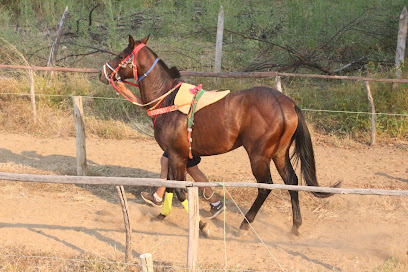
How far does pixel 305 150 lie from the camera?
5297mm

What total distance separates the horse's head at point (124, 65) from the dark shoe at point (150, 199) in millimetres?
1452

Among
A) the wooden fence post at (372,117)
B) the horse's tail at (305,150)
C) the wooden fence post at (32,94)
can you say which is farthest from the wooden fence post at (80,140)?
the wooden fence post at (372,117)

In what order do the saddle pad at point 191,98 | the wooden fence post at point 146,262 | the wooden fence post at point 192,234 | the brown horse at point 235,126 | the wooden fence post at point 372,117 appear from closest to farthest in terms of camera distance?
the wooden fence post at point 146,262 < the wooden fence post at point 192,234 < the brown horse at point 235,126 < the saddle pad at point 191,98 < the wooden fence post at point 372,117

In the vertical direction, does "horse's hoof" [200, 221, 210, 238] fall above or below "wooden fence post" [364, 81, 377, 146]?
below

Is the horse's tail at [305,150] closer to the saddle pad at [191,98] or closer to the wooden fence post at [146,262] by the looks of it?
the saddle pad at [191,98]

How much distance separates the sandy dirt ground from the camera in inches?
194

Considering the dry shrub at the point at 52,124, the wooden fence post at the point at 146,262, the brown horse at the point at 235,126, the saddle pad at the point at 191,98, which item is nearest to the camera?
the wooden fence post at the point at 146,262

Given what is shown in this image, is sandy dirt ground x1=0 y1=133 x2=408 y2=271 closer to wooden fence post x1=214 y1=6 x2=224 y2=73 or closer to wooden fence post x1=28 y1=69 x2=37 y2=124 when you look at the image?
wooden fence post x1=28 y1=69 x2=37 y2=124

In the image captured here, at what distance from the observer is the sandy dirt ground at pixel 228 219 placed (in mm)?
4926

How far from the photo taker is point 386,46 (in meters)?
11.2

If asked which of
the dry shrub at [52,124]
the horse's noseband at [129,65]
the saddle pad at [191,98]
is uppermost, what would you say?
the horse's noseband at [129,65]

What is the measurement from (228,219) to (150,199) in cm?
97

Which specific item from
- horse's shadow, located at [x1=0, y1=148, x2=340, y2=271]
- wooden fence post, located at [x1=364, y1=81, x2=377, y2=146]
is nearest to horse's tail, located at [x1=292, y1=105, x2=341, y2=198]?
horse's shadow, located at [x1=0, y1=148, x2=340, y2=271]

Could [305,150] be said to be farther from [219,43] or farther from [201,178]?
[219,43]
